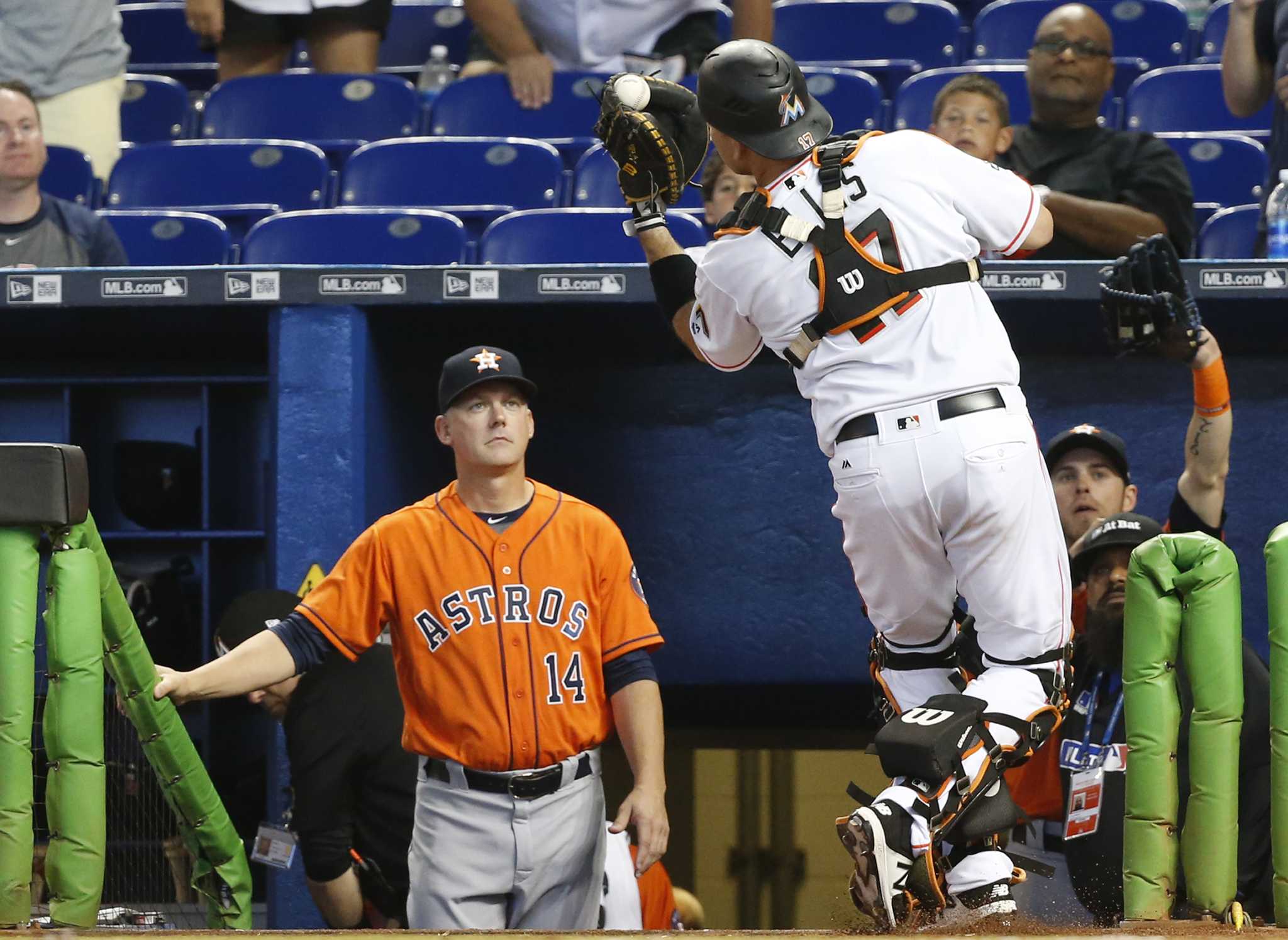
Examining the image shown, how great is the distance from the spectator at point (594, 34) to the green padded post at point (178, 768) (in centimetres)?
356

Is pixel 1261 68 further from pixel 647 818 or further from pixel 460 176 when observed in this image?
pixel 647 818

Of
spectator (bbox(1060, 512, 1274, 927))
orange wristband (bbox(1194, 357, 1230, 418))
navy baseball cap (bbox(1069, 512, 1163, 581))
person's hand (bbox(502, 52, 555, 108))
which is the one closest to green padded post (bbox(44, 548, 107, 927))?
spectator (bbox(1060, 512, 1274, 927))

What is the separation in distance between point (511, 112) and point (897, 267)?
3.80 m

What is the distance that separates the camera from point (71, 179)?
632 centimetres

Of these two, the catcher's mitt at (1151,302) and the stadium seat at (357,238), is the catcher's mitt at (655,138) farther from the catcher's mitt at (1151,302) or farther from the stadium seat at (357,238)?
the stadium seat at (357,238)

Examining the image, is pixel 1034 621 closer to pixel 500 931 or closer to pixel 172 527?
pixel 500 931

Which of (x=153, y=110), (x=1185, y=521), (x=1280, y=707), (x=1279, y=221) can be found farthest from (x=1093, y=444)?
(x=153, y=110)

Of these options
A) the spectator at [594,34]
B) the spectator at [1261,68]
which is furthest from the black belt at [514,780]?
the spectator at [594,34]

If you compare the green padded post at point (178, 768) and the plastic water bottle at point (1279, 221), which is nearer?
the green padded post at point (178, 768)

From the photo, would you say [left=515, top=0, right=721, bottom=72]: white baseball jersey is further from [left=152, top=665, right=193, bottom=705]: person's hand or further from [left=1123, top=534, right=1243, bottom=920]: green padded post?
[left=1123, top=534, right=1243, bottom=920]: green padded post

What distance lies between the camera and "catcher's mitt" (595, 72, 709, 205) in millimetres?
3314

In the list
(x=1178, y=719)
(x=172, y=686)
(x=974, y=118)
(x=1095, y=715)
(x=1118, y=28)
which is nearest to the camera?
(x=1178, y=719)

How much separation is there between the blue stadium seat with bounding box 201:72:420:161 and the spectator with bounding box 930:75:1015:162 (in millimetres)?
2482

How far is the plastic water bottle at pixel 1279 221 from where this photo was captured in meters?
4.77
